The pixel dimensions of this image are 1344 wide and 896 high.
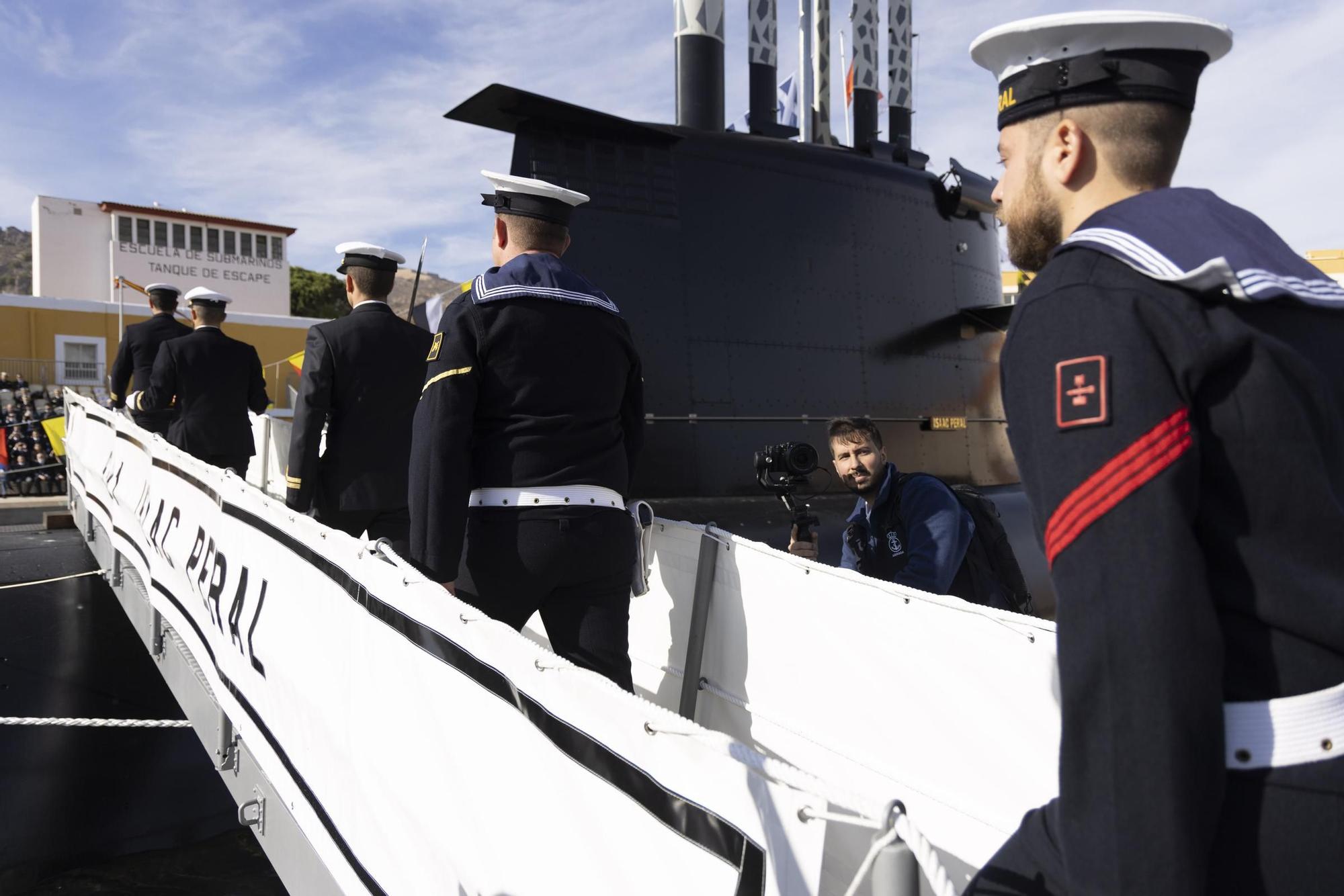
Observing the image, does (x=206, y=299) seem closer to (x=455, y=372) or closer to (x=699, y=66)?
(x=699, y=66)

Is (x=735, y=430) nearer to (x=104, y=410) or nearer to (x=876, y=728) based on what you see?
(x=876, y=728)

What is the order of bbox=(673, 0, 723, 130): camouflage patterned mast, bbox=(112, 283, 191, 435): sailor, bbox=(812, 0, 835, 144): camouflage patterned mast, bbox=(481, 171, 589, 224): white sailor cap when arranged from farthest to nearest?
bbox=(812, 0, 835, 144): camouflage patterned mast < bbox=(112, 283, 191, 435): sailor < bbox=(673, 0, 723, 130): camouflage patterned mast < bbox=(481, 171, 589, 224): white sailor cap

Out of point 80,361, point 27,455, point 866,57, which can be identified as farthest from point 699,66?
point 80,361

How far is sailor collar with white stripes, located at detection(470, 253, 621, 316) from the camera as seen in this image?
271cm

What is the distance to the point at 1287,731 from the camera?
3.32 ft

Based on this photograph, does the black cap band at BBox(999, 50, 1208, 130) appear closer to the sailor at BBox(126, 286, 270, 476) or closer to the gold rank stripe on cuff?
the gold rank stripe on cuff

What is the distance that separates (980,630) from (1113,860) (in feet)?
3.83

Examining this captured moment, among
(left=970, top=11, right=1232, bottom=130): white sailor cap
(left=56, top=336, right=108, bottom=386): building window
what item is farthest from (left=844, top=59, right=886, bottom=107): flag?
(left=56, top=336, right=108, bottom=386): building window

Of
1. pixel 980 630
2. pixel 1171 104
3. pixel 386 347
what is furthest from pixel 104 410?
pixel 1171 104

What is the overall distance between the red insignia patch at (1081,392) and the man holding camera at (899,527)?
229cm

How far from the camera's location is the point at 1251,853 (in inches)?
39.8

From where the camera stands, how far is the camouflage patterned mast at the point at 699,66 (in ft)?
21.2

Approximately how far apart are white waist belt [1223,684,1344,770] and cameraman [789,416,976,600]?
7.55ft

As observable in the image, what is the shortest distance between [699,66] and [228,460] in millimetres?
3899
